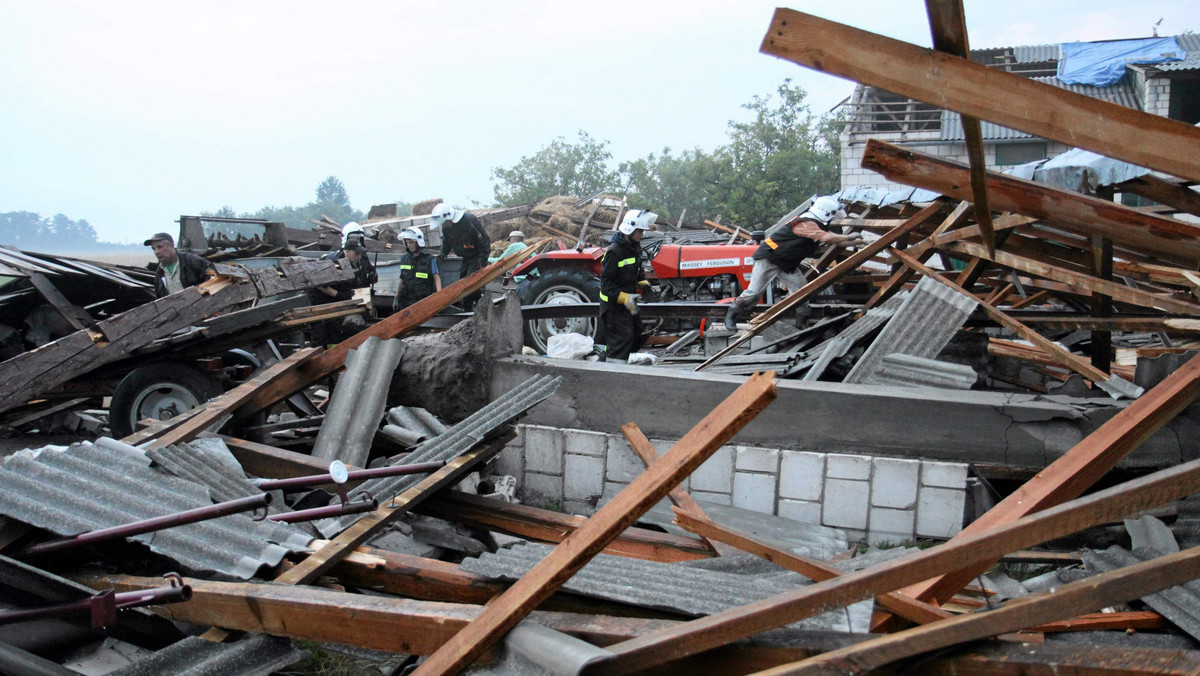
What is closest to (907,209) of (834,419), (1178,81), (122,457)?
(834,419)

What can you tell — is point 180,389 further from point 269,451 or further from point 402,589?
point 402,589

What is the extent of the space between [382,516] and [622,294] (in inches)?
192

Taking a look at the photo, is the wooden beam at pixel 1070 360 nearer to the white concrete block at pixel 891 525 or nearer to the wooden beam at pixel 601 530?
the white concrete block at pixel 891 525

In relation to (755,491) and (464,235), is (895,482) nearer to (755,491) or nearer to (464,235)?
(755,491)

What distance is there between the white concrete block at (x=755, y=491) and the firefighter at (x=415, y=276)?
17.9 feet

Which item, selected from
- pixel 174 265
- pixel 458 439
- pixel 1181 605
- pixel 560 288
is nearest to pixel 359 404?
pixel 458 439

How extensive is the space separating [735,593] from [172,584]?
188 cm

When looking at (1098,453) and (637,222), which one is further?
(637,222)

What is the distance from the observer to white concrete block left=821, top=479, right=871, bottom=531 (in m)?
4.49

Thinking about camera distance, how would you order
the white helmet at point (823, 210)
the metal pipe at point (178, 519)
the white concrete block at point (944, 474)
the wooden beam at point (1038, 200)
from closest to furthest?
the metal pipe at point (178, 519) < the wooden beam at point (1038, 200) < the white concrete block at point (944, 474) < the white helmet at point (823, 210)

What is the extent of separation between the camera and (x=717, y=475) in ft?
15.4

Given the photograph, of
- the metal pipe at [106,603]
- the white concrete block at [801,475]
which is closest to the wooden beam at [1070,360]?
the white concrete block at [801,475]

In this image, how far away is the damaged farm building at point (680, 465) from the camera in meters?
2.16

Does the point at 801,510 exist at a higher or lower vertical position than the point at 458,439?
lower
